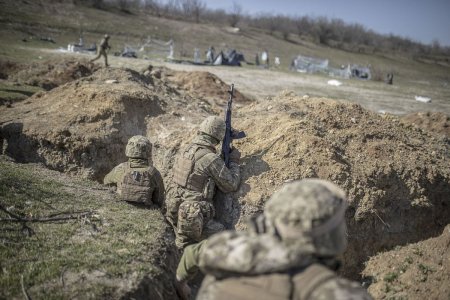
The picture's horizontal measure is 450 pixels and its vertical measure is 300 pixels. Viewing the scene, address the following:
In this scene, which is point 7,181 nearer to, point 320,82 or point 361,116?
point 361,116

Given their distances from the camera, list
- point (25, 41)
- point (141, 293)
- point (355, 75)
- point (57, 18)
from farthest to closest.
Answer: point (57, 18) → point (355, 75) → point (25, 41) → point (141, 293)

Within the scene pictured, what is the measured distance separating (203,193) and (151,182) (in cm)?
96

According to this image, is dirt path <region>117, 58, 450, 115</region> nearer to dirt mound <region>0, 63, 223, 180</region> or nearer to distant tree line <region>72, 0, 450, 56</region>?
dirt mound <region>0, 63, 223, 180</region>

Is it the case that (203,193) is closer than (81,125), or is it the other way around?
(203,193)

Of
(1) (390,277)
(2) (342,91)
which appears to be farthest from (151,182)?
(2) (342,91)

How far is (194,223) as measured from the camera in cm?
546

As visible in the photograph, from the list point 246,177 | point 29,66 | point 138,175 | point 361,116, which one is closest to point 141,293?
point 138,175

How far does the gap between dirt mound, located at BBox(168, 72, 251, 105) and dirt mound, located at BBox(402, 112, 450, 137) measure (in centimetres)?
627

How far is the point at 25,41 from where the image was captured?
30.2m

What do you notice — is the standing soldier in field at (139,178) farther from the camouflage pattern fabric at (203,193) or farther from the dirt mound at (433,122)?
the dirt mound at (433,122)

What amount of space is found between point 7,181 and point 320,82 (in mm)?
23553

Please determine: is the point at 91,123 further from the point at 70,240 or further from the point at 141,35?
the point at 141,35

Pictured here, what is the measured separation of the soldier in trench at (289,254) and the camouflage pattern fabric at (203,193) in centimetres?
308

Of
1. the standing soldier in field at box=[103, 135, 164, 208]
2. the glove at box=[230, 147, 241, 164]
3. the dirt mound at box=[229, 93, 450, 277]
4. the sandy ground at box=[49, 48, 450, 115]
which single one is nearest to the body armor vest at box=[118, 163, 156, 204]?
the standing soldier in field at box=[103, 135, 164, 208]
